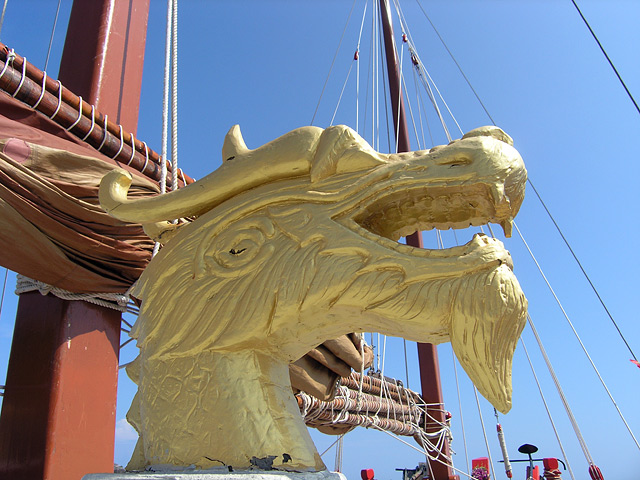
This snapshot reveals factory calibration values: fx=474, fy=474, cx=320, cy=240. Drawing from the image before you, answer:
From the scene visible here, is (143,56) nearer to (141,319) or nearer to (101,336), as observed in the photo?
(101,336)

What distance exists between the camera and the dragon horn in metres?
0.62

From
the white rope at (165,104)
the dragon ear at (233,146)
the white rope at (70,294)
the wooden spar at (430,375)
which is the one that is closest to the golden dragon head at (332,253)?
the dragon ear at (233,146)

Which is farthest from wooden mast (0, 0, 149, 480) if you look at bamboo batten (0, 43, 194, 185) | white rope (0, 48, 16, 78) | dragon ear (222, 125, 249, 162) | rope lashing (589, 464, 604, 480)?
rope lashing (589, 464, 604, 480)

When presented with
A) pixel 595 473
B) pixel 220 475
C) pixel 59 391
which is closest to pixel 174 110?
pixel 59 391

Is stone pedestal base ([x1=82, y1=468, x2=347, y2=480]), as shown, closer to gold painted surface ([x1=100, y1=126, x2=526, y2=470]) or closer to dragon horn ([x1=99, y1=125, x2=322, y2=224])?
gold painted surface ([x1=100, y1=126, x2=526, y2=470])

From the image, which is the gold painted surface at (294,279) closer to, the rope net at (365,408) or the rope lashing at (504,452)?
the rope net at (365,408)

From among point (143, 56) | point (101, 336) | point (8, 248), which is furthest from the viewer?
point (143, 56)

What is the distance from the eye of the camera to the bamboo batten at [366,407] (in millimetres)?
2158

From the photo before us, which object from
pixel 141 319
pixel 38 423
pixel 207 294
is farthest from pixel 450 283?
pixel 38 423

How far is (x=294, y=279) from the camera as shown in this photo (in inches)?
21.7

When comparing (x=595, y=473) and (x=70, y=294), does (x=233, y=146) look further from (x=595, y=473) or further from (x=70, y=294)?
(x=595, y=473)

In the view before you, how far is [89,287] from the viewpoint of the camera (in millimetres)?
1120

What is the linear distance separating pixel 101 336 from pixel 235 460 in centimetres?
90

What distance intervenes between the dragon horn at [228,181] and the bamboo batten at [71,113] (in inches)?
23.2
